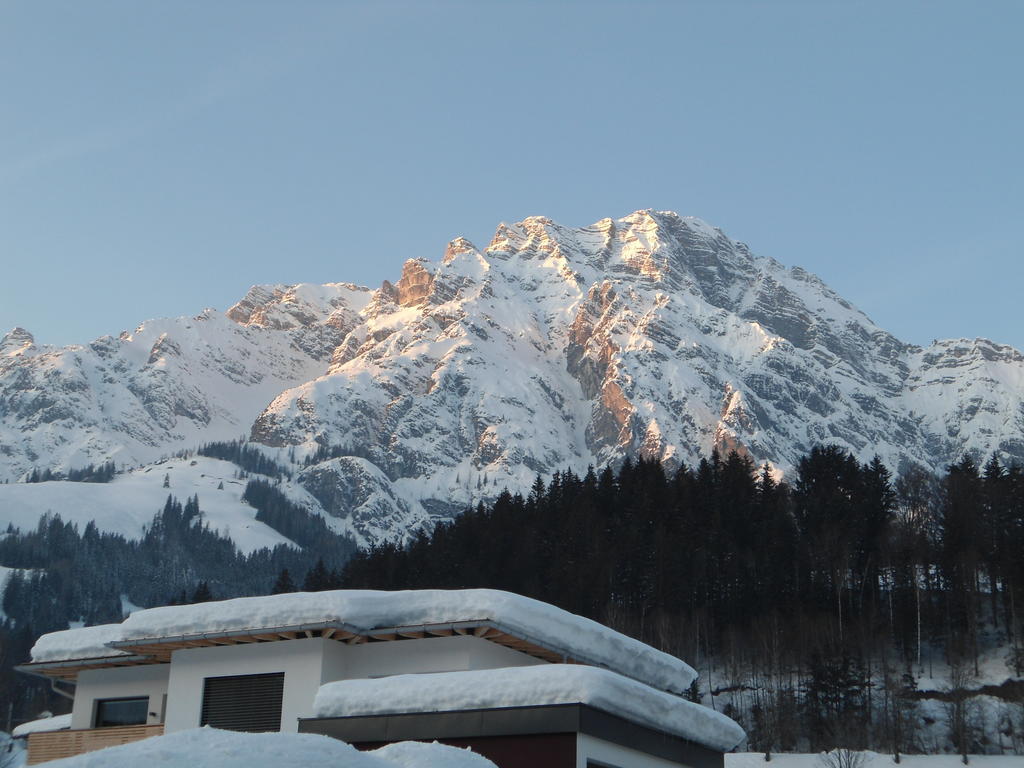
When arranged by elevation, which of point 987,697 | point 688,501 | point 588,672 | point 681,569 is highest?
point 688,501

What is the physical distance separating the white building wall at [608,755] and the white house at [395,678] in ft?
0.13

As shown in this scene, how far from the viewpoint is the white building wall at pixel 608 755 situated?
2397 cm

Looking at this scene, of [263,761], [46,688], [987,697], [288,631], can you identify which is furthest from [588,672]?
[46,688]

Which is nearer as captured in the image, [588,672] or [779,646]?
[588,672]

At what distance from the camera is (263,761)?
41.2 feet

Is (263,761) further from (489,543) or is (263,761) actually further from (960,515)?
(489,543)

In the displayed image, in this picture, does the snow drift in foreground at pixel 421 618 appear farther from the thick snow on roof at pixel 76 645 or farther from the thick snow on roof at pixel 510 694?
the thick snow on roof at pixel 510 694

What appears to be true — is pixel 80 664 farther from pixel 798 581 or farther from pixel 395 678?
pixel 798 581

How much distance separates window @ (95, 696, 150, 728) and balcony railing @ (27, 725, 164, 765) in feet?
2.87

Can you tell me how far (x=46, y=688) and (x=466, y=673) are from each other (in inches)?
4860

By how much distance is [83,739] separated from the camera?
1326 inches

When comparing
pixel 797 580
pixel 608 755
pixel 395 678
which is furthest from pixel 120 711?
pixel 797 580

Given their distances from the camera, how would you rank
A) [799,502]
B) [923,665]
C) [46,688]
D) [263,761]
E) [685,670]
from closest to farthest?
[263,761], [685,670], [923,665], [799,502], [46,688]

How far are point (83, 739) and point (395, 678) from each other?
1207cm
